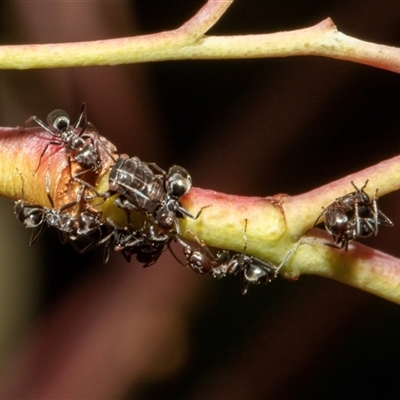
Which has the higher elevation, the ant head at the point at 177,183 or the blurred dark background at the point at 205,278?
the blurred dark background at the point at 205,278

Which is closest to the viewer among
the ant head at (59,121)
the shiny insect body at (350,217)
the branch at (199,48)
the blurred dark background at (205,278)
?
the branch at (199,48)

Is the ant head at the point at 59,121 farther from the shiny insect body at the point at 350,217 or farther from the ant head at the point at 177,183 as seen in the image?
the shiny insect body at the point at 350,217

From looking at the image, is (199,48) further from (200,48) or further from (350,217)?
(350,217)

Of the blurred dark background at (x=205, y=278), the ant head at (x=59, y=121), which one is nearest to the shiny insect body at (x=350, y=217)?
the ant head at (x=59, y=121)

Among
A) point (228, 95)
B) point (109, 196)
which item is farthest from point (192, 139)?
point (109, 196)

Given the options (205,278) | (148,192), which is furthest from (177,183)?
(205,278)

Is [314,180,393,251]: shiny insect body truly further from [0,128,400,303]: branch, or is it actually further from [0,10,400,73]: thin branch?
[0,10,400,73]: thin branch
